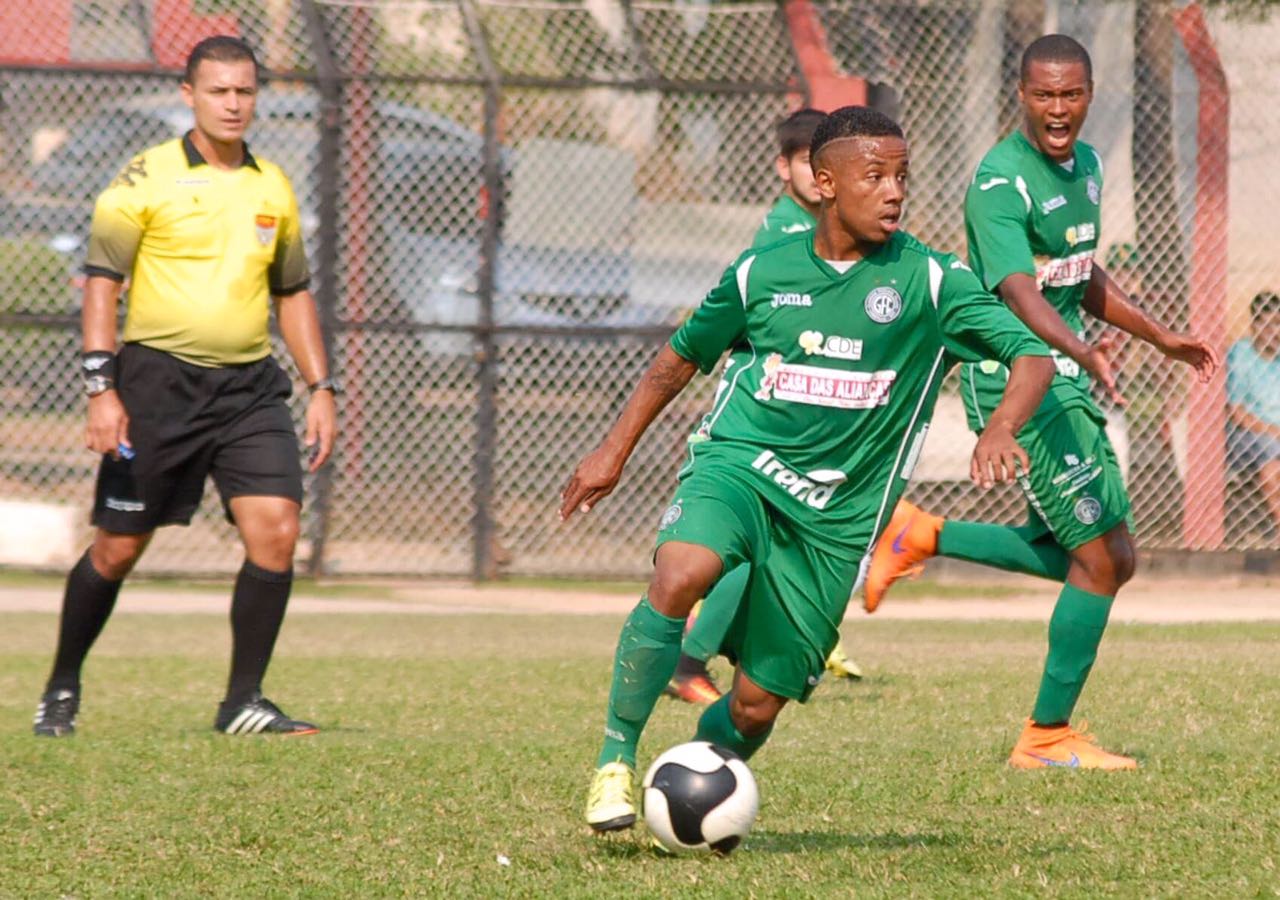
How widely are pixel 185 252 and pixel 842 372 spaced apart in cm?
292

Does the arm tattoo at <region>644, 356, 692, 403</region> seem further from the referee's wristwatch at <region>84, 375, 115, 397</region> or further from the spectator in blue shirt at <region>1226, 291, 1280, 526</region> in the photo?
the spectator in blue shirt at <region>1226, 291, 1280, 526</region>

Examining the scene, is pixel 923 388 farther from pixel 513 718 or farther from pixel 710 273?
pixel 710 273

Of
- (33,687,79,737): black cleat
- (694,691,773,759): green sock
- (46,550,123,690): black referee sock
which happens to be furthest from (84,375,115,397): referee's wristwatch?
(694,691,773,759): green sock

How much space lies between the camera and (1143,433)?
41.3 feet

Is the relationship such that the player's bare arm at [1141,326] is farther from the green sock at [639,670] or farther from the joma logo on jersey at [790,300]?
the green sock at [639,670]

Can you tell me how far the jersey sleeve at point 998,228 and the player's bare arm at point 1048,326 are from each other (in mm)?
58

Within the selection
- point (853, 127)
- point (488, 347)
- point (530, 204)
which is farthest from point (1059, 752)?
point (530, 204)

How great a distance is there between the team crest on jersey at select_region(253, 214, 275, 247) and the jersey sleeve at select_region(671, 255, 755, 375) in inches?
94.9

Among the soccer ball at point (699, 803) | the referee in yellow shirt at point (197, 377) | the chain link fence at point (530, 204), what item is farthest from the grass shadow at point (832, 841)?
the chain link fence at point (530, 204)

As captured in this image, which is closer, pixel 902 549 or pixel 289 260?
pixel 289 260

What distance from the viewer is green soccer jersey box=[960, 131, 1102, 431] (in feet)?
21.1

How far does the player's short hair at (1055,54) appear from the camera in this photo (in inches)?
258

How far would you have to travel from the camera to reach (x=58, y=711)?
23.6 feet

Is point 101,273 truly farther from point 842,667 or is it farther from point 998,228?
point 842,667
